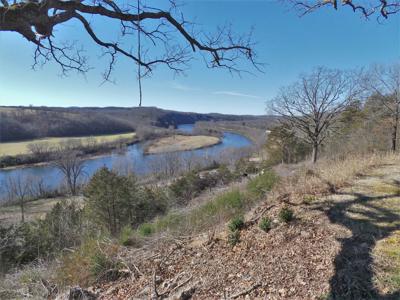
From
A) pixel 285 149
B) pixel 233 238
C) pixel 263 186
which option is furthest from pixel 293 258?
pixel 285 149

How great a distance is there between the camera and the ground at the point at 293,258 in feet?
9.93

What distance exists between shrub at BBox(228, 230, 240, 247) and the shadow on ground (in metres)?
1.33

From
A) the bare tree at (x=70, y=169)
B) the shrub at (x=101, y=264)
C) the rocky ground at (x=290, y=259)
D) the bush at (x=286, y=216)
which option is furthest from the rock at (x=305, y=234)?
the bare tree at (x=70, y=169)

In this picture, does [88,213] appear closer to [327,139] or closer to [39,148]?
[327,139]

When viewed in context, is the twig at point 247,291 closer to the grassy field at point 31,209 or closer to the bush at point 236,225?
the bush at point 236,225

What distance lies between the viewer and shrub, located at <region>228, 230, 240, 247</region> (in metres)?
4.40

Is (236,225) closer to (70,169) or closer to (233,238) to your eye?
(233,238)

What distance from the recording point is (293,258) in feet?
11.8

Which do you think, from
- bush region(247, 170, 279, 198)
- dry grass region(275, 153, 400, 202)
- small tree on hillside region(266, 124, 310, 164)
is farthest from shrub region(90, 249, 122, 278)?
small tree on hillside region(266, 124, 310, 164)

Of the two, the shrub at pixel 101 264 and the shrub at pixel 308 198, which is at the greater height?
→ the shrub at pixel 308 198

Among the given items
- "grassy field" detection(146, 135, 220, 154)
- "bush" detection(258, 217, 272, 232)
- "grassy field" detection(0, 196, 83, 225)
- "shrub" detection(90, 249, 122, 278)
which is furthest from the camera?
"grassy field" detection(146, 135, 220, 154)

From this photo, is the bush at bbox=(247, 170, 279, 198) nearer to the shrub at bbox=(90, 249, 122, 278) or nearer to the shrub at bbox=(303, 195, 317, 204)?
the shrub at bbox=(303, 195, 317, 204)

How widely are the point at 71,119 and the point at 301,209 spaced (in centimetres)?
13253

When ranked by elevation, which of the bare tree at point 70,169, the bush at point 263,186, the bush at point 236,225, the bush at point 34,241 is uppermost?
the bush at point 236,225
